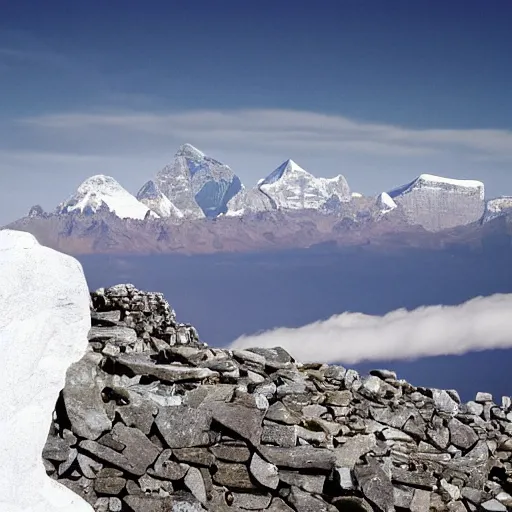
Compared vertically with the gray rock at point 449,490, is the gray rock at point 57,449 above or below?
above

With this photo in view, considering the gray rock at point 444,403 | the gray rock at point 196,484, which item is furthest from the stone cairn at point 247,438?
the gray rock at point 444,403

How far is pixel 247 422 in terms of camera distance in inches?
510

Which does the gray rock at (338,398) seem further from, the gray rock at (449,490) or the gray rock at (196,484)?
the gray rock at (196,484)

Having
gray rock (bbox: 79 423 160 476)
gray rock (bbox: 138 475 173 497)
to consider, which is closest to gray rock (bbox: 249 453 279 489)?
gray rock (bbox: 138 475 173 497)

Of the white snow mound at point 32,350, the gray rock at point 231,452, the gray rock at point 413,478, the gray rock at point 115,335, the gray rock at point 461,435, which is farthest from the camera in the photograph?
the gray rock at point 461,435

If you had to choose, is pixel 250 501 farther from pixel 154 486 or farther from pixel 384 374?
pixel 384 374

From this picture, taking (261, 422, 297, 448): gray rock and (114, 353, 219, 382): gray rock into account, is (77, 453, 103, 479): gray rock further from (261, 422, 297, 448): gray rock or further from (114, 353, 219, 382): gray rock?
(261, 422, 297, 448): gray rock

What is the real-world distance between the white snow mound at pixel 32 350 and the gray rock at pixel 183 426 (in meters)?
7.65

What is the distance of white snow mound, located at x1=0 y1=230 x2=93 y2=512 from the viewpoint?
4.58 meters

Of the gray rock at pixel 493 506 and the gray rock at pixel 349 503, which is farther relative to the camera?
the gray rock at pixel 493 506

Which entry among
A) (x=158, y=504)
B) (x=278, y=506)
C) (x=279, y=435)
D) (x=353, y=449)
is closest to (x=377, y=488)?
(x=353, y=449)

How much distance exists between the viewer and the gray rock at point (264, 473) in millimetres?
12587

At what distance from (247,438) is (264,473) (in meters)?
0.66

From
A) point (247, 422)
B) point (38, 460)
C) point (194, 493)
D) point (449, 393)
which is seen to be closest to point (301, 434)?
point (247, 422)
